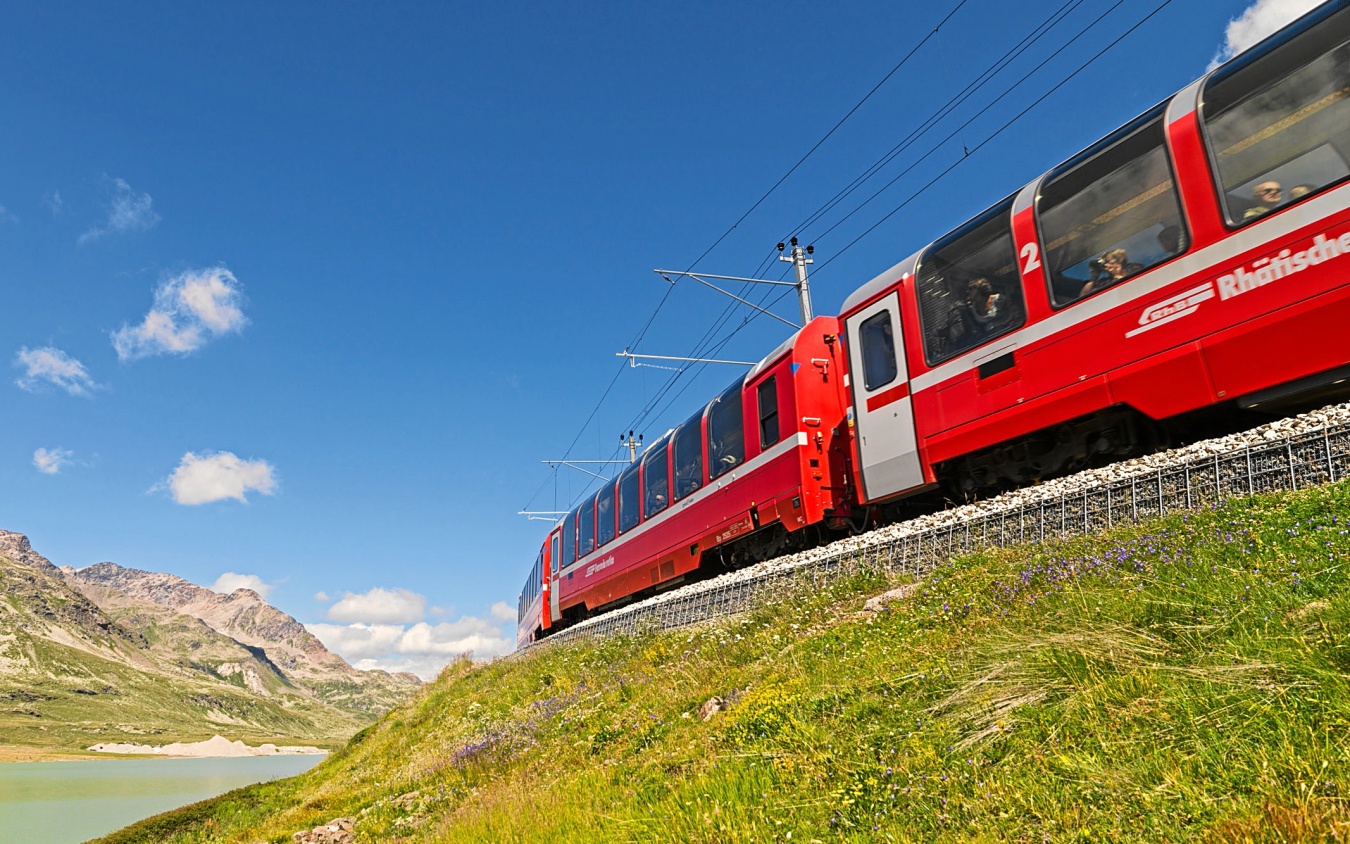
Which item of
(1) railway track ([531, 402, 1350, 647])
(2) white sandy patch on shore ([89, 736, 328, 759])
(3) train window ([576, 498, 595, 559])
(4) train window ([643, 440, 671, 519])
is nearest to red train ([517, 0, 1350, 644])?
(1) railway track ([531, 402, 1350, 647])

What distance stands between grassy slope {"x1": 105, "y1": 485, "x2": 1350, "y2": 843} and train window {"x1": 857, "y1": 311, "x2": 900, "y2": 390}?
10.6 ft

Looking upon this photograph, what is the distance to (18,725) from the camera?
179m

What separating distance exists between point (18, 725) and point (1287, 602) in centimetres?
23891

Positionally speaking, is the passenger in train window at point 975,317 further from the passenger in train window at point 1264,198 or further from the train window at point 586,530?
the train window at point 586,530

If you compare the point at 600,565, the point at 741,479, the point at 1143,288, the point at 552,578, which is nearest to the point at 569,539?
the point at 552,578

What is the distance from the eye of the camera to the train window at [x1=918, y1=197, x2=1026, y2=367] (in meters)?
9.20

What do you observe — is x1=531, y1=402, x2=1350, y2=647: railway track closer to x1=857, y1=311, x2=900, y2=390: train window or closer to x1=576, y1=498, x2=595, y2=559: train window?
x1=857, y1=311, x2=900, y2=390: train window

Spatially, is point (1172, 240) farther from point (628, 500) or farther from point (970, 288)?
point (628, 500)

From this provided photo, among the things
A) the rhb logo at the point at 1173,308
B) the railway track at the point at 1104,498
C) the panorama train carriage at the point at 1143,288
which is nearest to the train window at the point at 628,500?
the railway track at the point at 1104,498

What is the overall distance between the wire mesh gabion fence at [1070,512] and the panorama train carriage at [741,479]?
1.68 m

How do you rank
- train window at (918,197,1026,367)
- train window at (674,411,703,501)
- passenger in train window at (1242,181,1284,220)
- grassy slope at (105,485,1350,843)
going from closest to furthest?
1. grassy slope at (105,485,1350,843)
2. passenger in train window at (1242,181,1284,220)
3. train window at (918,197,1026,367)
4. train window at (674,411,703,501)

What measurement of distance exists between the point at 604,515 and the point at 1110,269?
16.2 metres

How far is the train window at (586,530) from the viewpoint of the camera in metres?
23.4

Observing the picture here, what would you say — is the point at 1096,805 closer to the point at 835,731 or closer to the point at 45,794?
the point at 835,731
